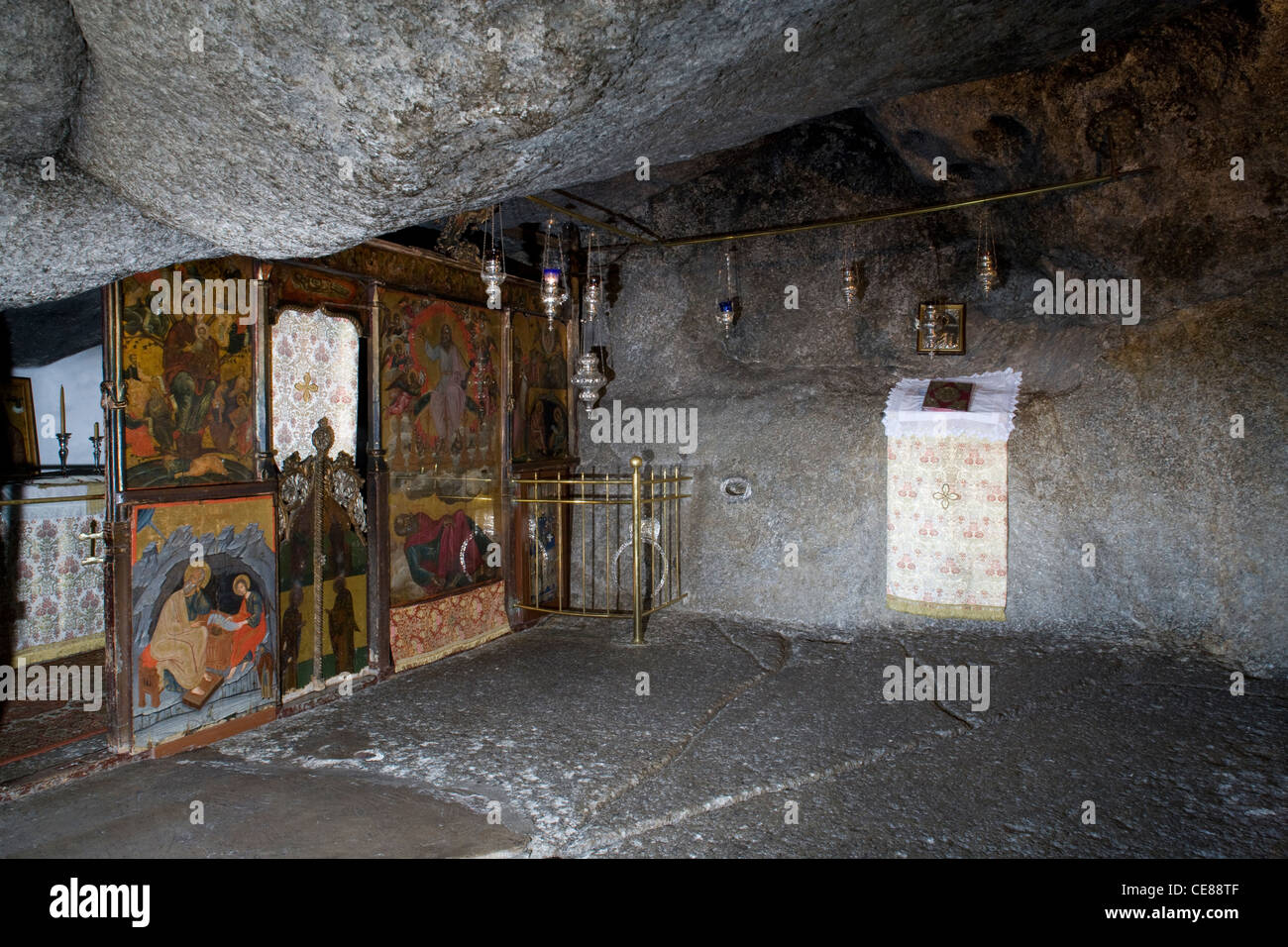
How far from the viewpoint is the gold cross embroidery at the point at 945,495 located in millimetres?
5699

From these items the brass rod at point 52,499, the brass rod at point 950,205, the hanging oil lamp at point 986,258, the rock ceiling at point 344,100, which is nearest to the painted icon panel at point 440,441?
the brass rod at point 950,205

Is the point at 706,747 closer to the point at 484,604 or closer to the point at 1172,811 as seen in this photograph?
the point at 1172,811

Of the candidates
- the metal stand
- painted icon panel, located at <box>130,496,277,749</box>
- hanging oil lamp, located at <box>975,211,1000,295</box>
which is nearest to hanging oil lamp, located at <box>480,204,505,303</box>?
painted icon panel, located at <box>130,496,277,749</box>

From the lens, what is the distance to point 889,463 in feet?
19.3

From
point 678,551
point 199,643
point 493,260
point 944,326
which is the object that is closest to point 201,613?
point 199,643

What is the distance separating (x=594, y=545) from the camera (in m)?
6.73

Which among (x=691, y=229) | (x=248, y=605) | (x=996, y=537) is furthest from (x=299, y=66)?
(x=996, y=537)

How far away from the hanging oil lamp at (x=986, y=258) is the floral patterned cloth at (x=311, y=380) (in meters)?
4.12

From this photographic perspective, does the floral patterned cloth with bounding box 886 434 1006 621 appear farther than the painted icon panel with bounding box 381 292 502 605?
Yes

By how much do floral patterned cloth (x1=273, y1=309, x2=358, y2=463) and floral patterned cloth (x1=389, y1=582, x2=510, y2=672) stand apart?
3.75 feet

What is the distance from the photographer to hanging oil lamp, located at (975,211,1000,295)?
204 inches

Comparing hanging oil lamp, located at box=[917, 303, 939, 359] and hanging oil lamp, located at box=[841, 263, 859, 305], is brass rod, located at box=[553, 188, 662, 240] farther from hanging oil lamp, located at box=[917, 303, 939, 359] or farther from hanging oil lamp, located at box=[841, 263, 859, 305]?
hanging oil lamp, located at box=[917, 303, 939, 359]

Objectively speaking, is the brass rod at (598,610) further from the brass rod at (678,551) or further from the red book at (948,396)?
the red book at (948,396)

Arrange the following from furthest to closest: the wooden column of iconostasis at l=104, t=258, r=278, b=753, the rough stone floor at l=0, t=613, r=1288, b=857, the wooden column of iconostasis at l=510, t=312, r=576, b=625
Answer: the wooden column of iconostasis at l=510, t=312, r=576, b=625 < the wooden column of iconostasis at l=104, t=258, r=278, b=753 < the rough stone floor at l=0, t=613, r=1288, b=857
